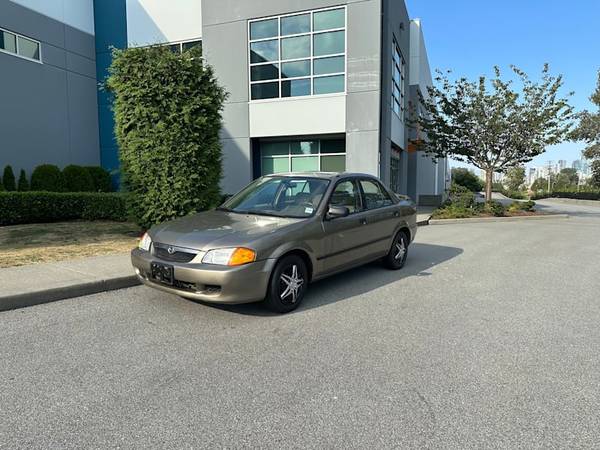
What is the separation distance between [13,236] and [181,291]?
6.71 m

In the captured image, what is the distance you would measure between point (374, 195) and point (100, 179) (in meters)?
15.8

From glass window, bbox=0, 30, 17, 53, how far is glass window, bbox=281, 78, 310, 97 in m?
10.3

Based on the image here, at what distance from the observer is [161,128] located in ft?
28.5

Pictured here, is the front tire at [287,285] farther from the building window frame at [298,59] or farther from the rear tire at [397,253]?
the building window frame at [298,59]

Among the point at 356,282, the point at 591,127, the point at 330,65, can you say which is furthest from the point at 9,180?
the point at 591,127

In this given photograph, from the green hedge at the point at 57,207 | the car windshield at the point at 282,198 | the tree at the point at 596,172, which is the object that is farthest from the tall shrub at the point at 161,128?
the tree at the point at 596,172

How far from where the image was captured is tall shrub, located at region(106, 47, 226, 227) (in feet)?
28.7

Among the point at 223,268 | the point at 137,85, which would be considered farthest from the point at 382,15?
the point at 223,268

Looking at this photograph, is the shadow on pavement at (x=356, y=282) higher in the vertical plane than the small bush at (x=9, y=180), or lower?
lower

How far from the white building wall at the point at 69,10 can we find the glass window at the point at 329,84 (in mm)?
11615

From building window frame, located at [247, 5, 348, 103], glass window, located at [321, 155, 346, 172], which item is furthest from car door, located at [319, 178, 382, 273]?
building window frame, located at [247, 5, 348, 103]

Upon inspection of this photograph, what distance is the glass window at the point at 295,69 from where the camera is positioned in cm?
1642

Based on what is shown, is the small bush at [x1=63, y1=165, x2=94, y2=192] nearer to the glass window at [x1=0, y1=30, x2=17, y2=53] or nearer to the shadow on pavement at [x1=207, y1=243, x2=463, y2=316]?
the glass window at [x1=0, y1=30, x2=17, y2=53]

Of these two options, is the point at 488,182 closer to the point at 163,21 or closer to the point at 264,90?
the point at 264,90
